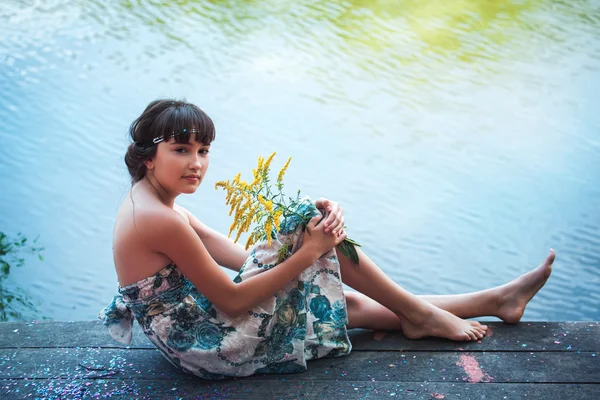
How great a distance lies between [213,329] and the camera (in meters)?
1.94

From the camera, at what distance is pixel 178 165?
1840 mm

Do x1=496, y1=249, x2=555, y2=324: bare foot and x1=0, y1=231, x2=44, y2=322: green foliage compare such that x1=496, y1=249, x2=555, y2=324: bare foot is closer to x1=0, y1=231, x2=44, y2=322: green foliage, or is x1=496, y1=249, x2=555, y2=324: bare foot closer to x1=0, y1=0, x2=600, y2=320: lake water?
x1=0, y1=0, x2=600, y2=320: lake water

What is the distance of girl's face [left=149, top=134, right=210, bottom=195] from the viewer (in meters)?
1.84

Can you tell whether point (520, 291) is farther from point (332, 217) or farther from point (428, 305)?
point (332, 217)

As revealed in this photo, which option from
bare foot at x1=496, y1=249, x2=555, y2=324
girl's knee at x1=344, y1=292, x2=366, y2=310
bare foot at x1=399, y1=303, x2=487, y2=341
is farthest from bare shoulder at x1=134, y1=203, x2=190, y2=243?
bare foot at x1=496, y1=249, x2=555, y2=324

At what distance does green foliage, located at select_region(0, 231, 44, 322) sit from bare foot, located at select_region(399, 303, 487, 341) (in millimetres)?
2701

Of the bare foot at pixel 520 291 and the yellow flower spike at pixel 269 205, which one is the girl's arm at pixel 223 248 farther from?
the bare foot at pixel 520 291

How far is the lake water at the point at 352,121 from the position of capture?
4117 mm

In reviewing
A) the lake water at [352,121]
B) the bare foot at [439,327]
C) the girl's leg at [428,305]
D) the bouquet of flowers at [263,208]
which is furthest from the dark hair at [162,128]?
the lake water at [352,121]

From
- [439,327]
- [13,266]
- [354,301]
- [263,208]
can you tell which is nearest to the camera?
[263,208]

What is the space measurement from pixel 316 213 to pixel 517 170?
9.81ft

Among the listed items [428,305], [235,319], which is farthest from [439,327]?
[235,319]

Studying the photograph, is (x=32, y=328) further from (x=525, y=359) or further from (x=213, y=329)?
(x=525, y=359)

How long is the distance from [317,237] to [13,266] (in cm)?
277
